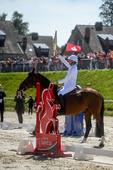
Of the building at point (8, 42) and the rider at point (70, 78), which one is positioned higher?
the building at point (8, 42)

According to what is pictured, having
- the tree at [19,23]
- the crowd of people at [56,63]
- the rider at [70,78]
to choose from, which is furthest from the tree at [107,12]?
the rider at [70,78]

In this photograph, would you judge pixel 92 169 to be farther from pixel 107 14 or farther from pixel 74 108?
pixel 107 14

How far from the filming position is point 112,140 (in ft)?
62.2

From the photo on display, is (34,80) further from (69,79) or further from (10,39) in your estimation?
(10,39)

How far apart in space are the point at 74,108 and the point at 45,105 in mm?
1642

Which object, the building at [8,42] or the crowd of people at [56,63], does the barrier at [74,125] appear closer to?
the crowd of people at [56,63]

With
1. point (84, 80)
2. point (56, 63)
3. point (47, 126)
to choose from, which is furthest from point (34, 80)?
point (56, 63)

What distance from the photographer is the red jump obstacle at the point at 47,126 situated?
1512 centimetres

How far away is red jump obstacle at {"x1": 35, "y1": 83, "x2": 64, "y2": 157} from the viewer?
15.1 meters

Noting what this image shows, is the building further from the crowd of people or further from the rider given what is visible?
the rider

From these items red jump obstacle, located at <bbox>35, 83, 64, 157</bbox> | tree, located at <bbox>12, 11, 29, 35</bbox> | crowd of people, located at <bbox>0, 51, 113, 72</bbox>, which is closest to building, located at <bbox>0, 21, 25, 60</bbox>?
crowd of people, located at <bbox>0, 51, 113, 72</bbox>

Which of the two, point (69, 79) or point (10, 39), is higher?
point (10, 39)

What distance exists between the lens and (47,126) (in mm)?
15484

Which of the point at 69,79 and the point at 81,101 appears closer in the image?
the point at 69,79
